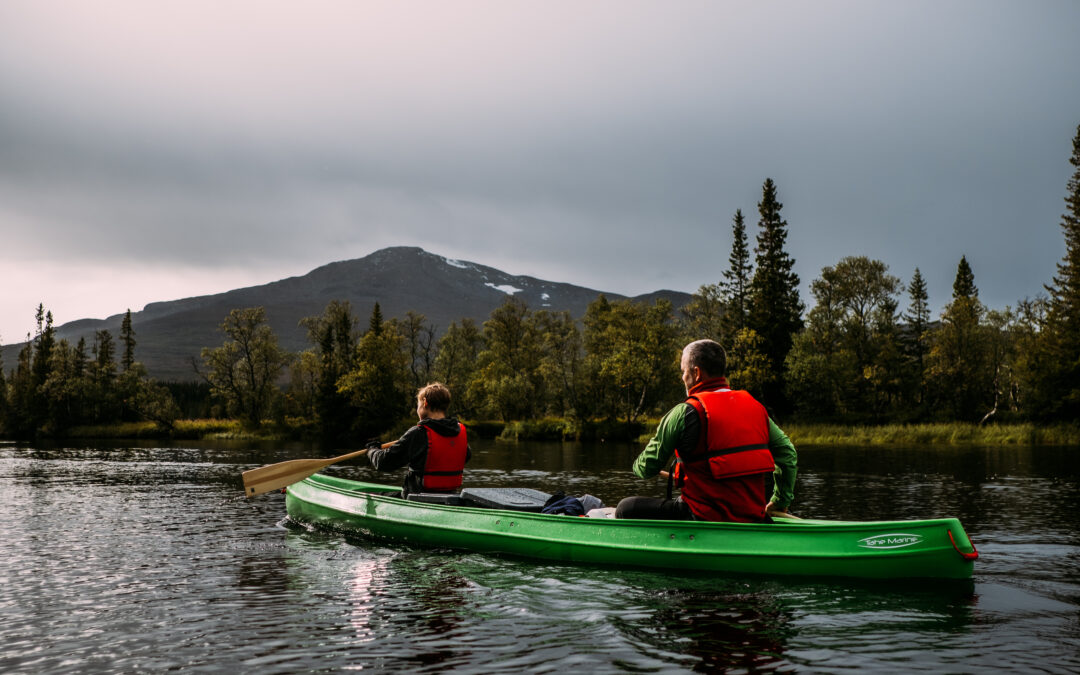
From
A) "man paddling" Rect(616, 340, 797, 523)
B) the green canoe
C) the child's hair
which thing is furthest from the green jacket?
the child's hair

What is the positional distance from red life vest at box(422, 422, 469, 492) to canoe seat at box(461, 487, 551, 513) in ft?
1.09

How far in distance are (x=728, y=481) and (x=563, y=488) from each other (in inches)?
466

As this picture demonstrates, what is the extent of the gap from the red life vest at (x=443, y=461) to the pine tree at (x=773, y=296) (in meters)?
46.7

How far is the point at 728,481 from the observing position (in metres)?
7.32

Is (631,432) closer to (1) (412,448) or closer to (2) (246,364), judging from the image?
(2) (246,364)

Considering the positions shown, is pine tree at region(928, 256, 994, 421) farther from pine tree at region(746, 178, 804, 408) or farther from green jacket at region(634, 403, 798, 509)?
green jacket at region(634, 403, 798, 509)

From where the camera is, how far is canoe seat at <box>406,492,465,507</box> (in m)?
10.0

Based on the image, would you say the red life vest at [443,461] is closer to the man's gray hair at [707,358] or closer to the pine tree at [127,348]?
the man's gray hair at [707,358]

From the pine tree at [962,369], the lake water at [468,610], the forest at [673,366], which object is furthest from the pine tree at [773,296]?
the lake water at [468,610]

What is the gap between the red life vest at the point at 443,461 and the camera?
10.0m

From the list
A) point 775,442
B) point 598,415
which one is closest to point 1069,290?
point 598,415

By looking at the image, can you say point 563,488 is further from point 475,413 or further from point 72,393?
point 72,393

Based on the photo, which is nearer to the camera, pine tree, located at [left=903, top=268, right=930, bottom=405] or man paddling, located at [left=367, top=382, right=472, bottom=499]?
man paddling, located at [left=367, top=382, right=472, bottom=499]

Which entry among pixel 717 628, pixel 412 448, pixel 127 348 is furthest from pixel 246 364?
pixel 717 628
